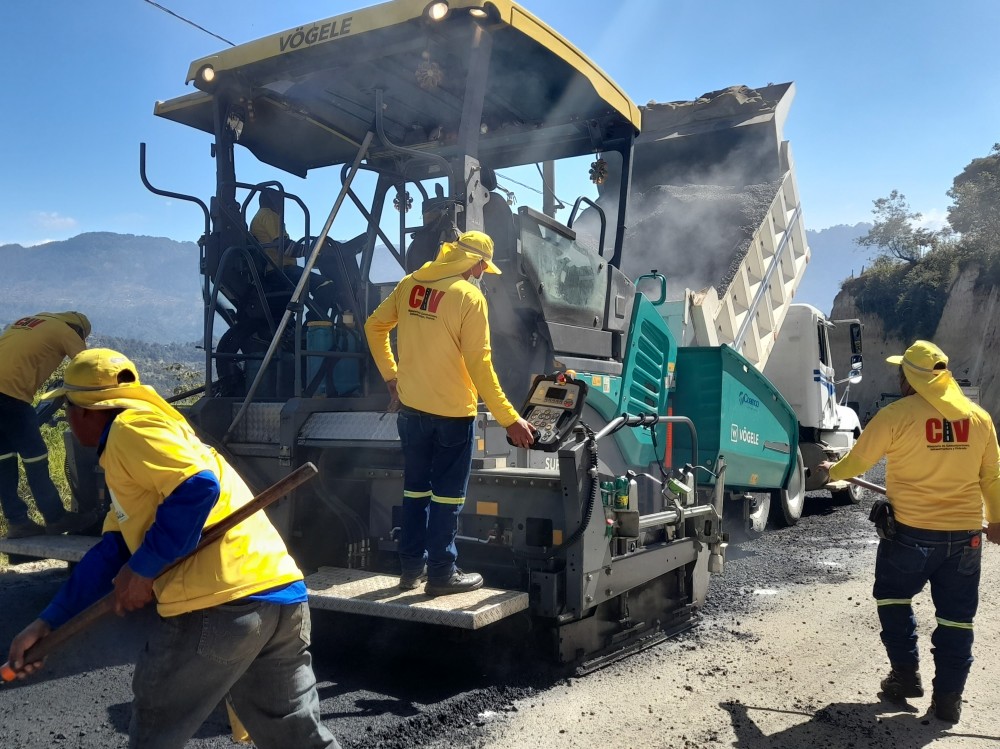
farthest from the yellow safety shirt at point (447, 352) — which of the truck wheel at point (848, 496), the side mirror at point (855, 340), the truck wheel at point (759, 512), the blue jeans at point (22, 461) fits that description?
the side mirror at point (855, 340)

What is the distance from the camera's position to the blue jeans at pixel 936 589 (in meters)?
3.34

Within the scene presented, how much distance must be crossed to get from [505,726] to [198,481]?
1799 millimetres

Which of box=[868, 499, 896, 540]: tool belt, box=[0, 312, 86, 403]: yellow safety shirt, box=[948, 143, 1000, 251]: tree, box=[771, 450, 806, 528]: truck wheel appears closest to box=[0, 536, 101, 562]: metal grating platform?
box=[0, 312, 86, 403]: yellow safety shirt

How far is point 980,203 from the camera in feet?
83.1

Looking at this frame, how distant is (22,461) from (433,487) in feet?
8.79

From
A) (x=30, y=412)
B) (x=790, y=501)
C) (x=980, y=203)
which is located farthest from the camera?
(x=980, y=203)

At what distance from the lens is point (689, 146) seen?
9.19m

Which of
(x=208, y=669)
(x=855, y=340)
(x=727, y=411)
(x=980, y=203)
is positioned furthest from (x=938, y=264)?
(x=208, y=669)

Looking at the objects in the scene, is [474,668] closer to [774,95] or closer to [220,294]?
[220,294]

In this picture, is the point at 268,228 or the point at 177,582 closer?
the point at 177,582

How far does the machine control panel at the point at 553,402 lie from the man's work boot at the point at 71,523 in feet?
9.34

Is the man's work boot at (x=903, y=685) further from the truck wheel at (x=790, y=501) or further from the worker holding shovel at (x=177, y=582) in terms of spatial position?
the truck wheel at (x=790, y=501)

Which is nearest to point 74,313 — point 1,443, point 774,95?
point 1,443

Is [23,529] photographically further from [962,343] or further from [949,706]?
[962,343]
